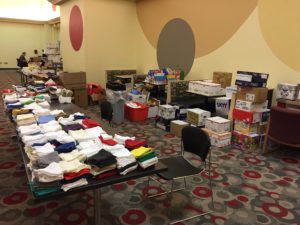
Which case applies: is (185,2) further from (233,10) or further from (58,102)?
(58,102)

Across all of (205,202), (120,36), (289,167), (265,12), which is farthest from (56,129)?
(120,36)

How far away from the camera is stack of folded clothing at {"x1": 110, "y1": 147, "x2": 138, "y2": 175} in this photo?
1801 mm

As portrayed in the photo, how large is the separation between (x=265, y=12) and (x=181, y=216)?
351cm

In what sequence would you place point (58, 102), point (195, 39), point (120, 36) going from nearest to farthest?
point (58, 102) → point (195, 39) → point (120, 36)

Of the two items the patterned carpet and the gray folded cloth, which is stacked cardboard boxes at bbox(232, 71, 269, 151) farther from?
the gray folded cloth

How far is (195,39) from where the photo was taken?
555 cm

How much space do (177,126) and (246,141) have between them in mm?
1176

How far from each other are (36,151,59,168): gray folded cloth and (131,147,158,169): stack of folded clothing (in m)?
0.55

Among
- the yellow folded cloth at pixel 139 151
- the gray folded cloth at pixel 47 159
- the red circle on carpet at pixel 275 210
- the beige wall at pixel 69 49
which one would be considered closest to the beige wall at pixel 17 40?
the beige wall at pixel 69 49

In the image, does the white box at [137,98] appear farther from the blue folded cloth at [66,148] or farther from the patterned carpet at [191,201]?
the blue folded cloth at [66,148]

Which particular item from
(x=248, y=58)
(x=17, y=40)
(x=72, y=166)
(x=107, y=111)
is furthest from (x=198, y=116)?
(x=17, y=40)

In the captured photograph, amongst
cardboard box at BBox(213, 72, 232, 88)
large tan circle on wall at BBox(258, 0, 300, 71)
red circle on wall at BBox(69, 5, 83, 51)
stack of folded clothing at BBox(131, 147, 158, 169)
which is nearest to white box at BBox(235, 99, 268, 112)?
large tan circle on wall at BBox(258, 0, 300, 71)

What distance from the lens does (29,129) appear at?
2396 millimetres

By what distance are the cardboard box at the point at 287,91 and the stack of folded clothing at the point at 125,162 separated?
117 inches
